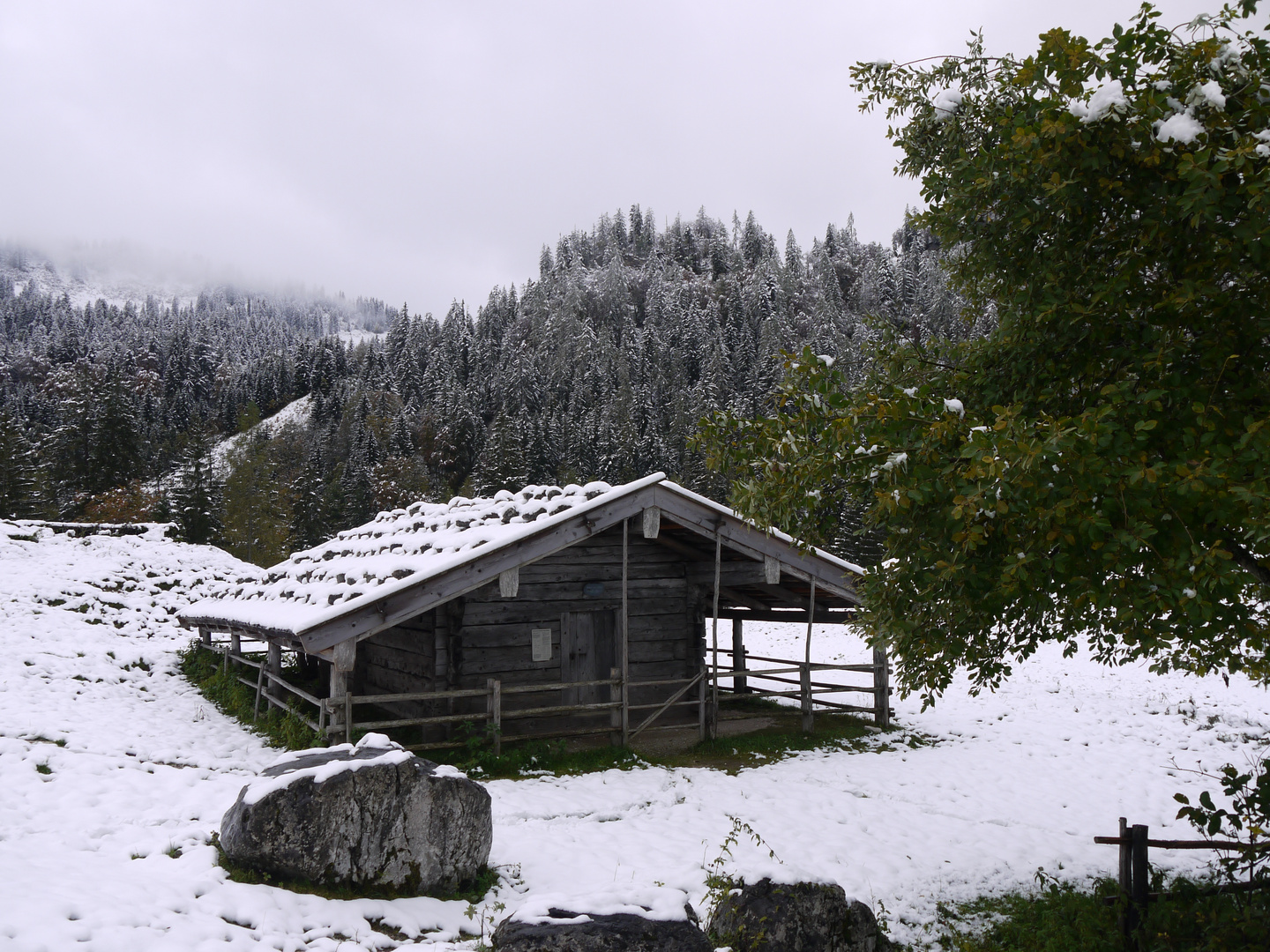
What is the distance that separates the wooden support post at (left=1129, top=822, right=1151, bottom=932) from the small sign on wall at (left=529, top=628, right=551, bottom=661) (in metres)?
8.95

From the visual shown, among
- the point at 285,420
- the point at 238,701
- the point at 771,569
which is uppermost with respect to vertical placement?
the point at 285,420

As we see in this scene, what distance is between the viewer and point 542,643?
45.1 feet

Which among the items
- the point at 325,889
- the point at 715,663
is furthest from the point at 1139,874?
the point at 715,663

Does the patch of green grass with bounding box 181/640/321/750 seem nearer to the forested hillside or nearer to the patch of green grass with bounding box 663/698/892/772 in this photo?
the patch of green grass with bounding box 663/698/892/772

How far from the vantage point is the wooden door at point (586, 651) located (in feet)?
46.0

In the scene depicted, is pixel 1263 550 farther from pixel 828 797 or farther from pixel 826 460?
pixel 828 797

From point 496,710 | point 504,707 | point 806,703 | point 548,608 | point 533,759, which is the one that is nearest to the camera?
point 533,759

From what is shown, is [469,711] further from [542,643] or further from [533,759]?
[533,759]

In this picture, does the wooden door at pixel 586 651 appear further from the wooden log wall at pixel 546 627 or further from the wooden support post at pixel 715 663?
the wooden support post at pixel 715 663

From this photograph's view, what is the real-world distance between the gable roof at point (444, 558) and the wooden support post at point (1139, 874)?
158 inches

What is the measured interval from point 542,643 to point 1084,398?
9.77 metres

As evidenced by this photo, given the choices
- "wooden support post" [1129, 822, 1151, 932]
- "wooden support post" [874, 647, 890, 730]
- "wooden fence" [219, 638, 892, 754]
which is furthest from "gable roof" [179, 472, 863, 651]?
"wooden support post" [1129, 822, 1151, 932]

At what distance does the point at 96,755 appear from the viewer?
35.5ft

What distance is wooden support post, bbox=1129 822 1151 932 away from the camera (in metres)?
6.91
